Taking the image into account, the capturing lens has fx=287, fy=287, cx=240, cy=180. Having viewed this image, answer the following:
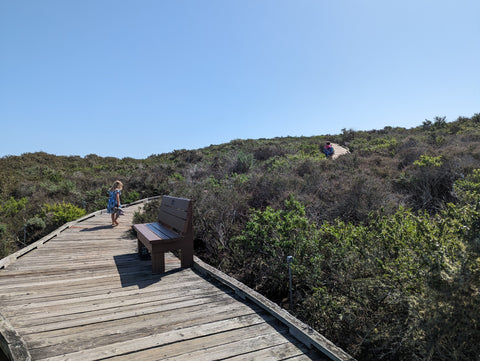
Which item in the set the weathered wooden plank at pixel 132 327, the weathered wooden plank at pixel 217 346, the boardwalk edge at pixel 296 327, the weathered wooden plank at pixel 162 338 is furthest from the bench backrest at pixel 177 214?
the weathered wooden plank at pixel 217 346

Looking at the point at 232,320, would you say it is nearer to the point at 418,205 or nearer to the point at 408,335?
the point at 408,335

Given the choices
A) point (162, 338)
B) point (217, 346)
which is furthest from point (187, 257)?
point (217, 346)

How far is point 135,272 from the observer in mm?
4922

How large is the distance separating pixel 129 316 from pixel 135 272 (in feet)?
5.56

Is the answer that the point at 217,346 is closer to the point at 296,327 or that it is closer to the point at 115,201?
the point at 296,327

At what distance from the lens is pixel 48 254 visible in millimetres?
5910

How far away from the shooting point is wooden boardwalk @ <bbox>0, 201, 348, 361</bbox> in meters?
2.60

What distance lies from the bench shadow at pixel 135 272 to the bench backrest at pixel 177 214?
79 centimetres

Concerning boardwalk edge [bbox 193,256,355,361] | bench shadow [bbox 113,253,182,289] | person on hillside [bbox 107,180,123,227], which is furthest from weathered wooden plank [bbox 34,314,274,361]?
person on hillside [bbox 107,180,123,227]

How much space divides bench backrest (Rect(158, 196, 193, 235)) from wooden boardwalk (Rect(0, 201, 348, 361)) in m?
0.74

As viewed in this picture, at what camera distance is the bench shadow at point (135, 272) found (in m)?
4.44

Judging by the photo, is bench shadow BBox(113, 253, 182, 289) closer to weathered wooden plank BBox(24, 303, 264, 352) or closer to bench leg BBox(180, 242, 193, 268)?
bench leg BBox(180, 242, 193, 268)

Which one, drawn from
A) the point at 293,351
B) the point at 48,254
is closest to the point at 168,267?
the point at 48,254

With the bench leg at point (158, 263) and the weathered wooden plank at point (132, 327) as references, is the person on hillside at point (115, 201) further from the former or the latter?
the weathered wooden plank at point (132, 327)
